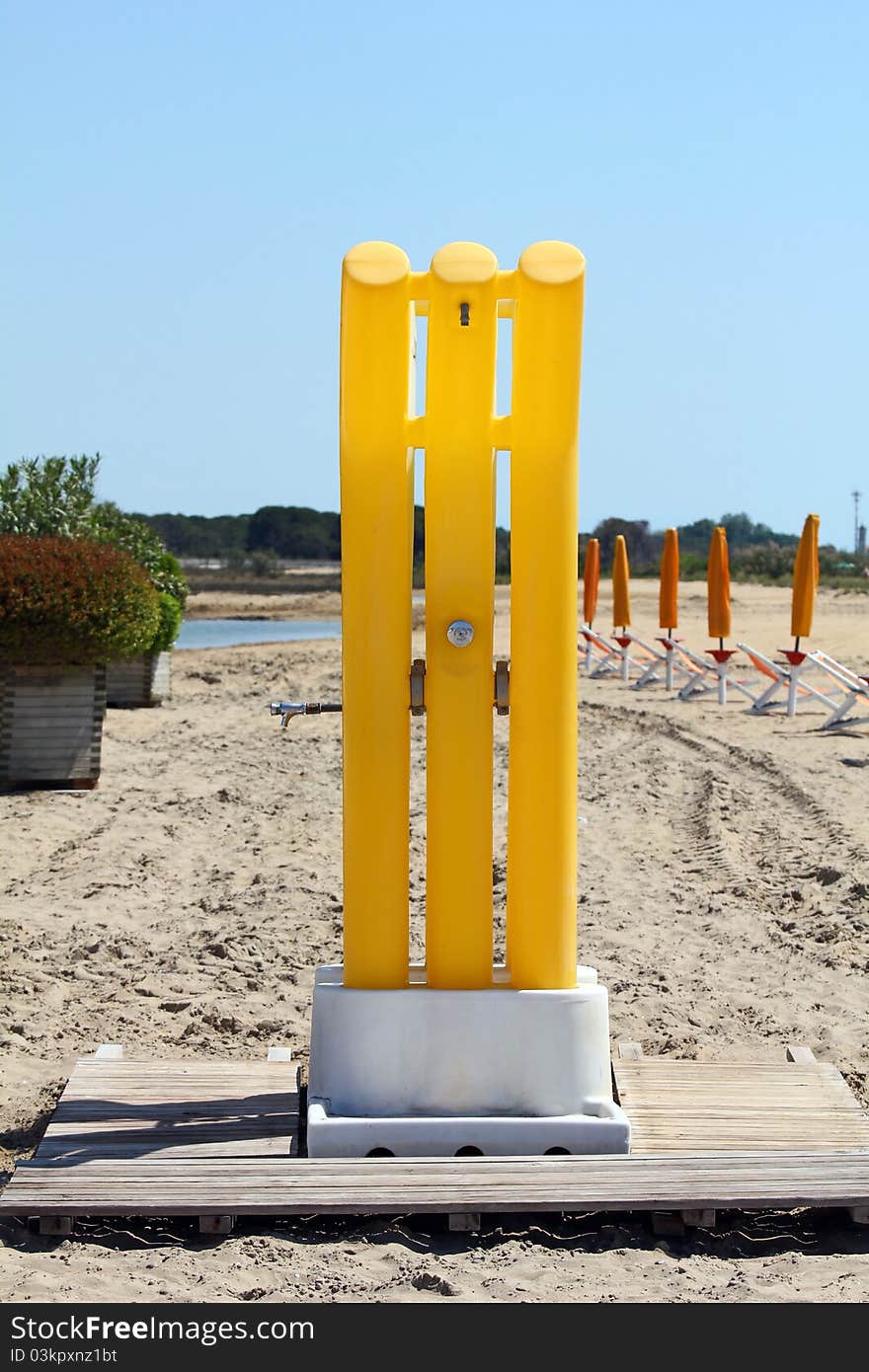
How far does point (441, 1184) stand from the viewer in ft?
12.2

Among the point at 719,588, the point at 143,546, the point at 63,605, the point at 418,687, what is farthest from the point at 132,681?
the point at 418,687

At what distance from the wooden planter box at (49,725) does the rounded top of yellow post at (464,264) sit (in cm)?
696

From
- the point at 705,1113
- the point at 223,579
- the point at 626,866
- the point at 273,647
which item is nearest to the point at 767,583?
the point at 223,579

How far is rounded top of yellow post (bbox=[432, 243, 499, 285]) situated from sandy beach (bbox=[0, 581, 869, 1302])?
2627 mm

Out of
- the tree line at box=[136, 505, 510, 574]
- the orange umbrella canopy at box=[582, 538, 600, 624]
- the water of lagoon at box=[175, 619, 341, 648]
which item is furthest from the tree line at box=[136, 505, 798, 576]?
the orange umbrella canopy at box=[582, 538, 600, 624]

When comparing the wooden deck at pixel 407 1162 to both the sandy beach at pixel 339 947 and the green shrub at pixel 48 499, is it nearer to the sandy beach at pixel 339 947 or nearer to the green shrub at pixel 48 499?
the sandy beach at pixel 339 947

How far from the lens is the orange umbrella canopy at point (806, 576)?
15.0 m

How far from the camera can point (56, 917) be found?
22.6 feet

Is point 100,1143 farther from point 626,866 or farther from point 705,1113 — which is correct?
point 626,866

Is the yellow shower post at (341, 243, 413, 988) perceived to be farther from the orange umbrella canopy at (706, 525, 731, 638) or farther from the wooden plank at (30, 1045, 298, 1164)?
the orange umbrella canopy at (706, 525, 731, 638)

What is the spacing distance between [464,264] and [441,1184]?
8.41ft

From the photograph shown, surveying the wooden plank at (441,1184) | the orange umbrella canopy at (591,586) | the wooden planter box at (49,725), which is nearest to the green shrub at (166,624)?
the wooden planter box at (49,725)

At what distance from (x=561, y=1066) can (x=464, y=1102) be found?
1.01ft
